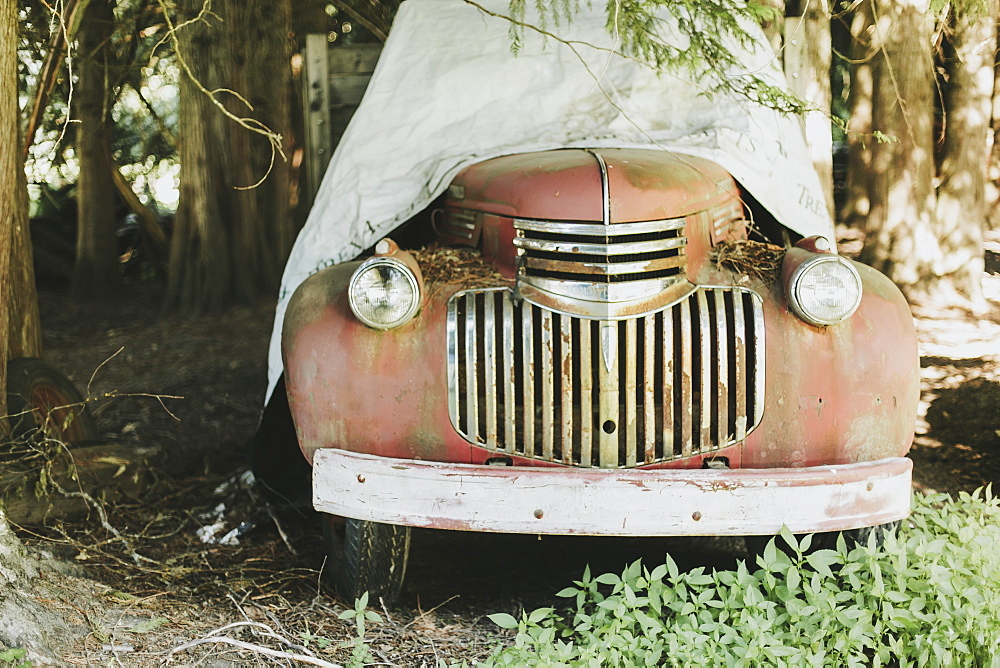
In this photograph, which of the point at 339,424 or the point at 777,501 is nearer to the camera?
the point at 777,501

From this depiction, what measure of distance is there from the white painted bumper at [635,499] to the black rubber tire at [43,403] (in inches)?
69.6

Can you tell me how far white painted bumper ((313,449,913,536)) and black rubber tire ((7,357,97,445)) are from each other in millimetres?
1767

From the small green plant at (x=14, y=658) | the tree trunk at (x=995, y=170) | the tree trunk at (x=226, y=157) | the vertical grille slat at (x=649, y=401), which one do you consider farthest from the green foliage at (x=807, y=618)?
the tree trunk at (x=995, y=170)

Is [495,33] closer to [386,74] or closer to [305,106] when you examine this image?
[386,74]

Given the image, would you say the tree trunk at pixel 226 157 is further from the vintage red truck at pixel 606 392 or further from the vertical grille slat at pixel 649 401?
the vertical grille slat at pixel 649 401

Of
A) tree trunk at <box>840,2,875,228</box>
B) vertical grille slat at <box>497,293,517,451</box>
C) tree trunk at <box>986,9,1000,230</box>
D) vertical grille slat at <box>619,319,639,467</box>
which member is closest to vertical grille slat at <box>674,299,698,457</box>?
vertical grille slat at <box>619,319,639,467</box>

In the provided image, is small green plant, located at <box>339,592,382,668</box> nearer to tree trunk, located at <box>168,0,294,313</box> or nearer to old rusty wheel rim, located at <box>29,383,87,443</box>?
old rusty wheel rim, located at <box>29,383,87,443</box>

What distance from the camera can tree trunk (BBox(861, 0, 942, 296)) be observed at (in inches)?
278

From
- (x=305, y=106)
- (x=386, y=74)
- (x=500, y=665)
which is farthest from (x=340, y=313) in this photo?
(x=305, y=106)

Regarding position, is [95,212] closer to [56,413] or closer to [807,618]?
[56,413]

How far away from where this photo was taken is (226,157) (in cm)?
870

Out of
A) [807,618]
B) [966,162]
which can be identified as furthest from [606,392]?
[966,162]

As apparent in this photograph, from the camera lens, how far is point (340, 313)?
3.03 meters

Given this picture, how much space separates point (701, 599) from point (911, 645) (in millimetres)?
586
